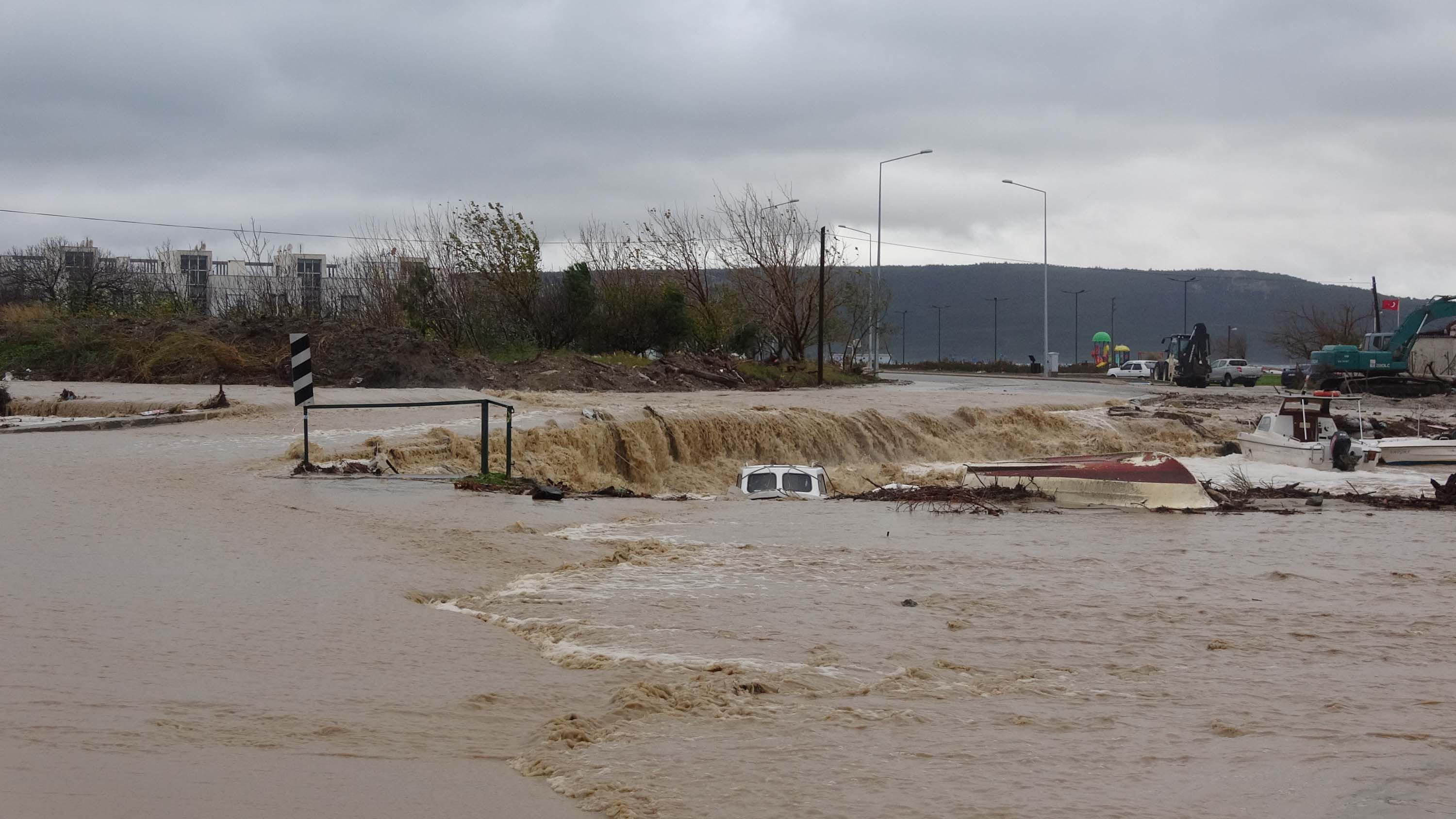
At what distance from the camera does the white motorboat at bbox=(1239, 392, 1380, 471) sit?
25312 millimetres

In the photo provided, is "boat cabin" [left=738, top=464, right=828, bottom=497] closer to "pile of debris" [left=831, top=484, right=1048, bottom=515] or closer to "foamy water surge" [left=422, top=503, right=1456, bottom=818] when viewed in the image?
"pile of debris" [left=831, top=484, right=1048, bottom=515]

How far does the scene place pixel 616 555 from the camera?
40.3 feet

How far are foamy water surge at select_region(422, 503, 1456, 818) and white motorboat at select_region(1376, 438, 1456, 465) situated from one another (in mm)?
12549

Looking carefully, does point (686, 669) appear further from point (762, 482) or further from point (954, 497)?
point (762, 482)

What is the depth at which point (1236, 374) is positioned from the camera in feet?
201

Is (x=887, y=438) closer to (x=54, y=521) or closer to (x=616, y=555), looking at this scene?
(x=616, y=555)

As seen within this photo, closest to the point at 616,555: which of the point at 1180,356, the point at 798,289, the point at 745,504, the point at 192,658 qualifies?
the point at 192,658

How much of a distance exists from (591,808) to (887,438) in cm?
2520

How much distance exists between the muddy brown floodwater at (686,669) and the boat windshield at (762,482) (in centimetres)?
471

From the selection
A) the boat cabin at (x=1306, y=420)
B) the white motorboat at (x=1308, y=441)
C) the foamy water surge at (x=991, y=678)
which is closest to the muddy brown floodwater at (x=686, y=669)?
the foamy water surge at (x=991, y=678)

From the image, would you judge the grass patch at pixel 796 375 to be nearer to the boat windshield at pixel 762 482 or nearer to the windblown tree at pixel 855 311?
the windblown tree at pixel 855 311

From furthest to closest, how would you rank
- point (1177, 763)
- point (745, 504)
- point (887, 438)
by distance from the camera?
point (887, 438)
point (745, 504)
point (1177, 763)

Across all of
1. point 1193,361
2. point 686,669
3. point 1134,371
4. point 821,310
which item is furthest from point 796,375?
point 686,669

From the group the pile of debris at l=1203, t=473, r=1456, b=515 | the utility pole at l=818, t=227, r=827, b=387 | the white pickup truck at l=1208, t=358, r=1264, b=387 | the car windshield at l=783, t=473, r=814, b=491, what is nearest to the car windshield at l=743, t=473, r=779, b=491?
Answer: the car windshield at l=783, t=473, r=814, b=491
